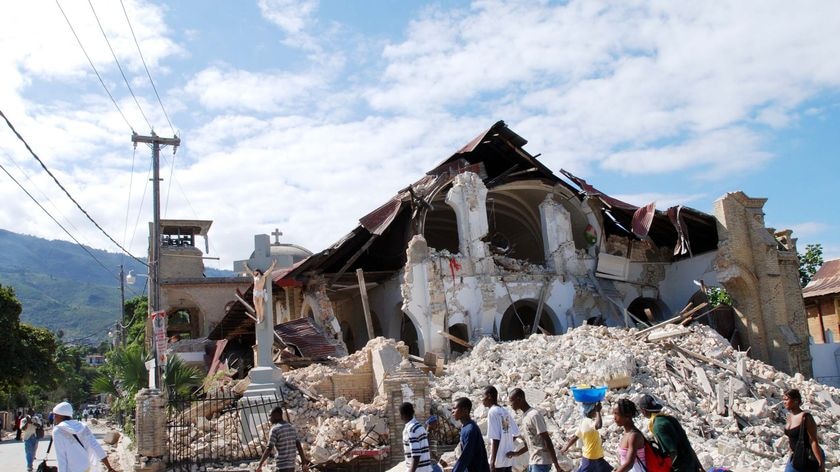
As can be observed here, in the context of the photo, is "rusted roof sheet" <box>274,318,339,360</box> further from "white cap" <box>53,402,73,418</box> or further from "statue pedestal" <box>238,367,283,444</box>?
"white cap" <box>53,402,73,418</box>

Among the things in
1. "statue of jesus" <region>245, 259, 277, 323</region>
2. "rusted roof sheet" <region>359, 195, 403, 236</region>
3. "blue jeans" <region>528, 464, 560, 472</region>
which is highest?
"rusted roof sheet" <region>359, 195, 403, 236</region>

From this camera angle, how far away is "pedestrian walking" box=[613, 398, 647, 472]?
5906mm

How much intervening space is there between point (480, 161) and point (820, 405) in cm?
1294

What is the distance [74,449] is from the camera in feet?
22.4

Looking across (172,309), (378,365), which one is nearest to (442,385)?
(378,365)

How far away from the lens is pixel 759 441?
13.0 metres

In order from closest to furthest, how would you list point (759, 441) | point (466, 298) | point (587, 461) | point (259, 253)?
point (587, 461), point (759, 441), point (466, 298), point (259, 253)

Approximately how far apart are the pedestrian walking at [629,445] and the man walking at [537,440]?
1.09m

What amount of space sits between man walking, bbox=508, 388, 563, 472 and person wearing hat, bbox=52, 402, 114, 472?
13.3 feet

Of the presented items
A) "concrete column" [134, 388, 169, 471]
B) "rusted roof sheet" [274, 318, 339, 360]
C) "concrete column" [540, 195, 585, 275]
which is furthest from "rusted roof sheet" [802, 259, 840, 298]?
"concrete column" [134, 388, 169, 471]

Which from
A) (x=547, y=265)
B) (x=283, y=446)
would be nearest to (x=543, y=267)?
(x=547, y=265)

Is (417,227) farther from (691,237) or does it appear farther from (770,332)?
(770,332)

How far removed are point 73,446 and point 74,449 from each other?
0.10ft

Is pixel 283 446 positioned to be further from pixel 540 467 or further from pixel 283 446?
pixel 540 467
